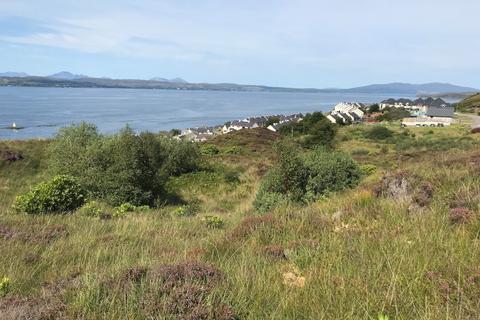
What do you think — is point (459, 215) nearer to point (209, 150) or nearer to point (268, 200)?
point (268, 200)

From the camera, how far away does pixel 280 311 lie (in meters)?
3.54

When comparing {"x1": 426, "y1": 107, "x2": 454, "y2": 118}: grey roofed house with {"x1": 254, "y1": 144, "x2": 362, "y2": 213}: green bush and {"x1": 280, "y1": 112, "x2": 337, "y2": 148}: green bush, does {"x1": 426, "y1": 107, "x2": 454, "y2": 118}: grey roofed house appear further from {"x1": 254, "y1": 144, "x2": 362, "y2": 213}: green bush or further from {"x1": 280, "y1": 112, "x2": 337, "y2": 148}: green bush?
{"x1": 254, "y1": 144, "x2": 362, "y2": 213}: green bush

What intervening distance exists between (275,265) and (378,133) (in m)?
64.4

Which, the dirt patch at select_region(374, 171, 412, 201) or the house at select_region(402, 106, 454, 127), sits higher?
the dirt patch at select_region(374, 171, 412, 201)

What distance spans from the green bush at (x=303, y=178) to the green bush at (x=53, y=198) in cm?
585

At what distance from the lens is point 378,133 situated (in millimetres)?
66125

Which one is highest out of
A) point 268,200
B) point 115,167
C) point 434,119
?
point 268,200

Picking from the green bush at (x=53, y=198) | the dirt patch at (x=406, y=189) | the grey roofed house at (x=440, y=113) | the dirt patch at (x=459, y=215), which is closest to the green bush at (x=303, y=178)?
the dirt patch at (x=406, y=189)

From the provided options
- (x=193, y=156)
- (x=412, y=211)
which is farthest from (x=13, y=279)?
(x=193, y=156)

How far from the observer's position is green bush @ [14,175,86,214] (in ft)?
43.3

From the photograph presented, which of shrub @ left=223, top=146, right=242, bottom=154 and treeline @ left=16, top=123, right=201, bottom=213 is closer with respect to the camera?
treeline @ left=16, top=123, right=201, bottom=213

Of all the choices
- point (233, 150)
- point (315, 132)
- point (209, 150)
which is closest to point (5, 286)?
point (209, 150)

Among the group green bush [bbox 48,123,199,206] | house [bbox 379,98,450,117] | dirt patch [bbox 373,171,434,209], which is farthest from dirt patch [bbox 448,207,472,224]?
house [bbox 379,98,450,117]

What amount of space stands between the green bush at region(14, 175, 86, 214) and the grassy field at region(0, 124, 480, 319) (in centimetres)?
419
